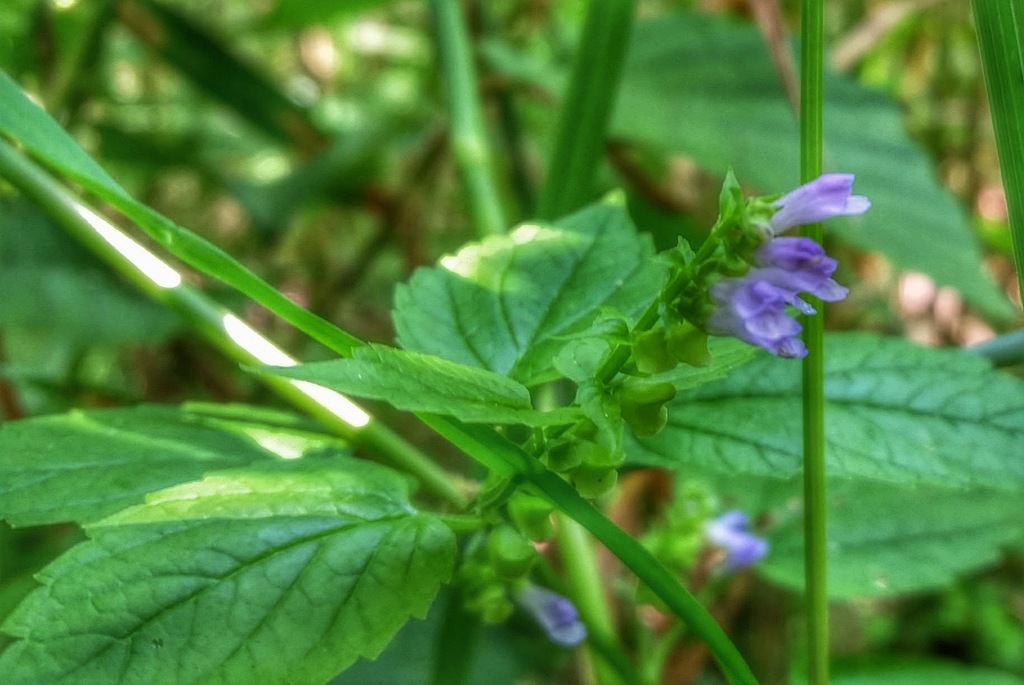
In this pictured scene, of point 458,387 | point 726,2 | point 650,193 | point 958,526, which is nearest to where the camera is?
point 458,387

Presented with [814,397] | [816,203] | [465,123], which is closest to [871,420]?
[814,397]

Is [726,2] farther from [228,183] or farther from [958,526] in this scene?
[958,526]

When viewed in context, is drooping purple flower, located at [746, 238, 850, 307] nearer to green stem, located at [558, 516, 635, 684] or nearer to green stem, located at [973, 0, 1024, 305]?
green stem, located at [973, 0, 1024, 305]

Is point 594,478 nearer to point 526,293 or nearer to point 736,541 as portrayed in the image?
point 526,293

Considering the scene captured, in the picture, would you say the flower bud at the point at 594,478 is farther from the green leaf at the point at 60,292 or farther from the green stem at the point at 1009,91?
the green leaf at the point at 60,292

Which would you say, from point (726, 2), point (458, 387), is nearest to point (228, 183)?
point (726, 2)
